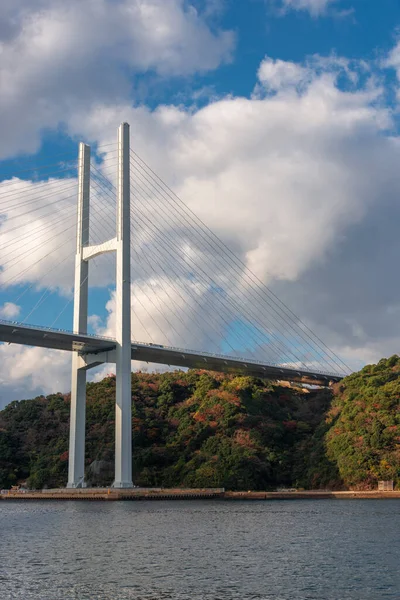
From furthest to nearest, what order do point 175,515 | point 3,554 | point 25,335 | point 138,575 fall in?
point 25,335, point 175,515, point 3,554, point 138,575

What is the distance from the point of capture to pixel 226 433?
44.7m

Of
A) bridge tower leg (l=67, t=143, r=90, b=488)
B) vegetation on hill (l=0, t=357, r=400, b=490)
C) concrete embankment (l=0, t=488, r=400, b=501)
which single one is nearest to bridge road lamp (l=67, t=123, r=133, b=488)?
bridge tower leg (l=67, t=143, r=90, b=488)

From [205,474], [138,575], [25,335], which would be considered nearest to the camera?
[138,575]

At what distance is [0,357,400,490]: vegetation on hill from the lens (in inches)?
1598

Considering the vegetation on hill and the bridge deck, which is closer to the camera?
the bridge deck

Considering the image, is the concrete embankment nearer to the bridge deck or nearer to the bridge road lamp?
the bridge road lamp

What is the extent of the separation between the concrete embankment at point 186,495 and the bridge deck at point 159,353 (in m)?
7.52

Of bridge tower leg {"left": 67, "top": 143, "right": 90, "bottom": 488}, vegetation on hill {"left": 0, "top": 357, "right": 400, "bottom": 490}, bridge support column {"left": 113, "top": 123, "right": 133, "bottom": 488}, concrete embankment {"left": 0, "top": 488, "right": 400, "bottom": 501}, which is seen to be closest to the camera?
concrete embankment {"left": 0, "top": 488, "right": 400, "bottom": 501}

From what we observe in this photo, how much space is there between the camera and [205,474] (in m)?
41.0

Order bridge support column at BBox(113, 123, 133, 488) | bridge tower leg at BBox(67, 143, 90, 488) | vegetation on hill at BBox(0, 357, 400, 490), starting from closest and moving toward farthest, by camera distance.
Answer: bridge support column at BBox(113, 123, 133, 488) < bridge tower leg at BBox(67, 143, 90, 488) < vegetation on hill at BBox(0, 357, 400, 490)

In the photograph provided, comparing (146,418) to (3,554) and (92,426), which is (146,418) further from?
(3,554)

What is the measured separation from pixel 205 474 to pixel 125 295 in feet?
37.7

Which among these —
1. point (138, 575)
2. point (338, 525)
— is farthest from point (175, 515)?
point (138, 575)

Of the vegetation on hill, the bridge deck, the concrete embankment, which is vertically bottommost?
the concrete embankment
